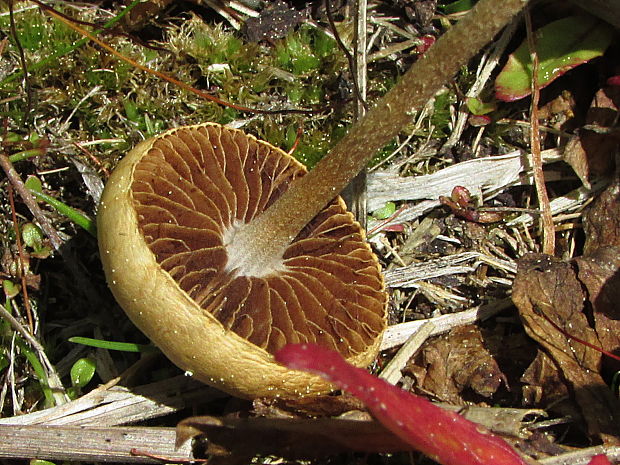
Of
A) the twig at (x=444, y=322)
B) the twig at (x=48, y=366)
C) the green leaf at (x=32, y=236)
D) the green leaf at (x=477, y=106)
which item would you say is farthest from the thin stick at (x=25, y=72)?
the green leaf at (x=477, y=106)

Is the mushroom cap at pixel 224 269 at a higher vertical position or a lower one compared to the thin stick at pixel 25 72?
lower

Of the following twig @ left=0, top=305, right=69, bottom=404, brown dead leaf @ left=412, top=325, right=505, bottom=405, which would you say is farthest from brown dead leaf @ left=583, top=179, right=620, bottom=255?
twig @ left=0, top=305, right=69, bottom=404

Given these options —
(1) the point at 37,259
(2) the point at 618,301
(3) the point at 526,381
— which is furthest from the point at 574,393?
(1) the point at 37,259

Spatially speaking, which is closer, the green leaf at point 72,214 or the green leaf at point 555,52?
the green leaf at point 72,214

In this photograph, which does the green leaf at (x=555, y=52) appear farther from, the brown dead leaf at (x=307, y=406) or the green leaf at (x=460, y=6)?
the brown dead leaf at (x=307, y=406)

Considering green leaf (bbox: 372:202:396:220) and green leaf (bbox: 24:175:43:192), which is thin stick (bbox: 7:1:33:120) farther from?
green leaf (bbox: 372:202:396:220)

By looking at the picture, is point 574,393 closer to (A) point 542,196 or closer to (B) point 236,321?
(A) point 542,196

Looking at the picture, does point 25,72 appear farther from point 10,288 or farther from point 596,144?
point 596,144
